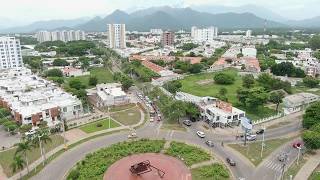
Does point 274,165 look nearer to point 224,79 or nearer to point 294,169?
point 294,169

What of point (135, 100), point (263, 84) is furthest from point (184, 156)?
point (263, 84)

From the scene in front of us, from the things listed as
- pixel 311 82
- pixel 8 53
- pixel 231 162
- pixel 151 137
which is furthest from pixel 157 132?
pixel 8 53

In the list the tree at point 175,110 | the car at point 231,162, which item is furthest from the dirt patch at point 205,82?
the car at point 231,162

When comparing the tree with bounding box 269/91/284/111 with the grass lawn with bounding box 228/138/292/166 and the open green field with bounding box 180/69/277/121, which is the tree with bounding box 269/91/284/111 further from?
the grass lawn with bounding box 228/138/292/166

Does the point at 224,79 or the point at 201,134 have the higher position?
the point at 224,79

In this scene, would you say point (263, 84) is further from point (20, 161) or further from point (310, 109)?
point (20, 161)

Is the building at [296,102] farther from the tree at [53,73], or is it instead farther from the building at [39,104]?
the tree at [53,73]
